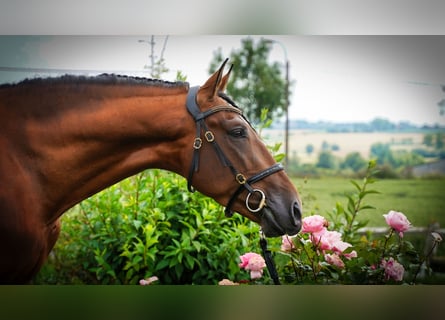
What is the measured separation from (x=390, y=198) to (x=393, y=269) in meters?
1.15

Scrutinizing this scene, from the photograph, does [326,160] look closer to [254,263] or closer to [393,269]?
[393,269]

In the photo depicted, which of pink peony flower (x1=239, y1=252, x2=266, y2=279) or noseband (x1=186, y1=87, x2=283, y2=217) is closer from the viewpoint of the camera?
noseband (x1=186, y1=87, x2=283, y2=217)

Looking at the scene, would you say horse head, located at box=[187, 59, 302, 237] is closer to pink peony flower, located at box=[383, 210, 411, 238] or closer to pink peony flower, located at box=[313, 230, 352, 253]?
pink peony flower, located at box=[313, 230, 352, 253]

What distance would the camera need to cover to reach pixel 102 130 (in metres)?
2.08

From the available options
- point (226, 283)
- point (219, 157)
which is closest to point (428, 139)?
point (226, 283)

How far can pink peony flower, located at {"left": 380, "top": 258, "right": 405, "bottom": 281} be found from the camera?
2.73 m

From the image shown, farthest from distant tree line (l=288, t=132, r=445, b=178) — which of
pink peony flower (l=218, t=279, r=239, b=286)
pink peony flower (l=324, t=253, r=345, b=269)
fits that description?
pink peony flower (l=218, t=279, r=239, b=286)

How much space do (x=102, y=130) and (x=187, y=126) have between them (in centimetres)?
37

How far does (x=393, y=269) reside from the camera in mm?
2742

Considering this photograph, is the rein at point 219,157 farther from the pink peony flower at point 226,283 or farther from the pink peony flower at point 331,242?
the pink peony flower at point 226,283

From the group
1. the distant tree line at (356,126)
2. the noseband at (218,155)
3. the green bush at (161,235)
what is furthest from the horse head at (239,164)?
the distant tree line at (356,126)

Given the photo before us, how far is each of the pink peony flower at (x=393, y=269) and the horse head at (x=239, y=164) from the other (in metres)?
0.96

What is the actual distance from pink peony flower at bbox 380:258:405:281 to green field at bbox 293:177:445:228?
0.70 meters
